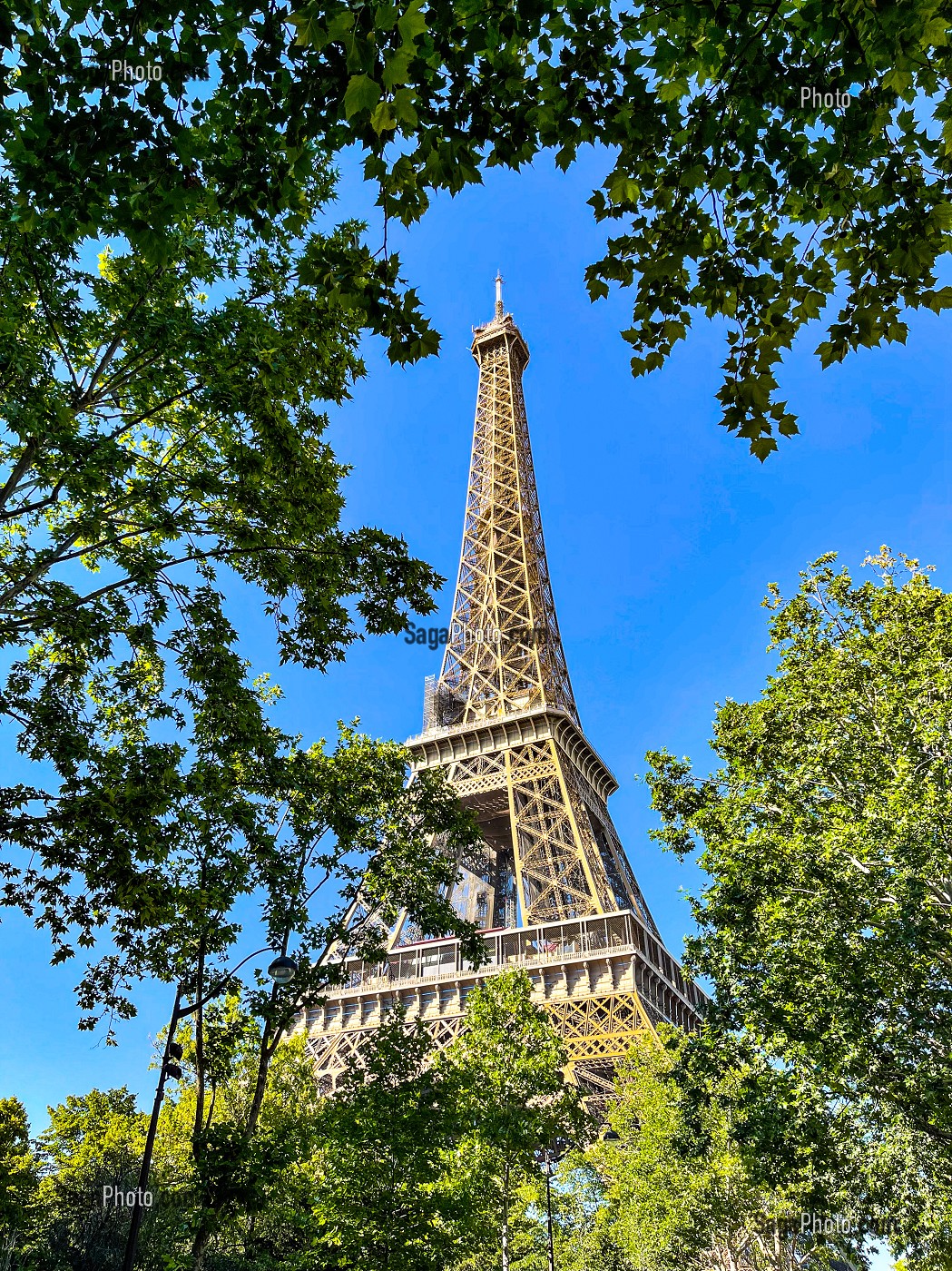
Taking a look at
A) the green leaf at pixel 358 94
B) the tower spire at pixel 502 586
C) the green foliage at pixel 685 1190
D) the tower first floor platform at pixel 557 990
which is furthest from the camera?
the tower spire at pixel 502 586

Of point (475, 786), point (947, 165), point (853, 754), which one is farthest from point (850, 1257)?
point (475, 786)

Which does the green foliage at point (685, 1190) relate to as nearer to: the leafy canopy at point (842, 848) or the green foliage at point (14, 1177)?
the leafy canopy at point (842, 848)

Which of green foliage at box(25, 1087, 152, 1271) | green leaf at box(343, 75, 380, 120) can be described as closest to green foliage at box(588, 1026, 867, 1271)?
green foliage at box(25, 1087, 152, 1271)

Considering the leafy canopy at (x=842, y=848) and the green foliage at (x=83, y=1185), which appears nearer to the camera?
the leafy canopy at (x=842, y=848)

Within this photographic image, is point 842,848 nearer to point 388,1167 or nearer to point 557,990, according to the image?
point 388,1167

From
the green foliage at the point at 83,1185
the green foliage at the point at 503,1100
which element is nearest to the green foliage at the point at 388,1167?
the green foliage at the point at 503,1100

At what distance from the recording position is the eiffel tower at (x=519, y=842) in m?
32.1

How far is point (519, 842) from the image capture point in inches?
1485

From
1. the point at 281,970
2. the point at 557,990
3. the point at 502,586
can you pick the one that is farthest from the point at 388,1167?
the point at 502,586

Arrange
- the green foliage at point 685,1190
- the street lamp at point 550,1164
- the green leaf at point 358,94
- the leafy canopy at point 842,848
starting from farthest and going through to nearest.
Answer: the green foliage at point 685,1190, the street lamp at point 550,1164, the leafy canopy at point 842,848, the green leaf at point 358,94

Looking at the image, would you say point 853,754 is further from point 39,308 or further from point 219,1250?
point 219,1250

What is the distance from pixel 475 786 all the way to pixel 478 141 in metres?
38.1

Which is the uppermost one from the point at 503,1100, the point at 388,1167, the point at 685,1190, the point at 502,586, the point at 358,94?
the point at 502,586

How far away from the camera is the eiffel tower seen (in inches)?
1264
